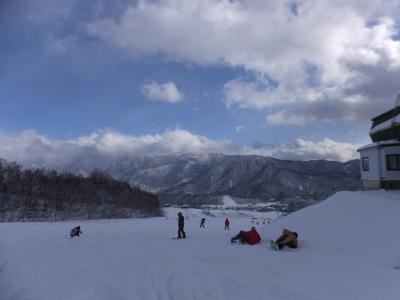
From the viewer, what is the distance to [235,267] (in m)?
14.0

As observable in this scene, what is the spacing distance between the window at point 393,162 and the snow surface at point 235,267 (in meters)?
8.89

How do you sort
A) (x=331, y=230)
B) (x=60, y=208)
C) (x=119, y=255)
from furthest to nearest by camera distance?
(x=60, y=208) < (x=331, y=230) < (x=119, y=255)

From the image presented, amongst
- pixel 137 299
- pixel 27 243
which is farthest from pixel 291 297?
pixel 27 243

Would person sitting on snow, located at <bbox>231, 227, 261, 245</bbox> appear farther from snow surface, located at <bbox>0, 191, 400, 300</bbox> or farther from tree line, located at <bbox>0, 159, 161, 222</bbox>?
tree line, located at <bbox>0, 159, 161, 222</bbox>

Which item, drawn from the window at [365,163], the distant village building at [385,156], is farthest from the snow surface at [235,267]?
the window at [365,163]

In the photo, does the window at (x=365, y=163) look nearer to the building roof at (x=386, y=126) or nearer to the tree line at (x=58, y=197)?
the building roof at (x=386, y=126)

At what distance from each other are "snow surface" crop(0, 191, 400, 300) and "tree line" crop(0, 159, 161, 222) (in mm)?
58952

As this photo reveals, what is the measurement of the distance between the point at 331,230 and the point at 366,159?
1680 cm

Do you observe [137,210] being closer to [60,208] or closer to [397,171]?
[60,208]

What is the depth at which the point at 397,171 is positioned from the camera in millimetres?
29203

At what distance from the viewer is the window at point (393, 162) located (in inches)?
1154

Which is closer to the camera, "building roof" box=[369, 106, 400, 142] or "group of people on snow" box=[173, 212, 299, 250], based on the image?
"group of people on snow" box=[173, 212, 299, 250]

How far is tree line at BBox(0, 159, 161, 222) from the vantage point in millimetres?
77500

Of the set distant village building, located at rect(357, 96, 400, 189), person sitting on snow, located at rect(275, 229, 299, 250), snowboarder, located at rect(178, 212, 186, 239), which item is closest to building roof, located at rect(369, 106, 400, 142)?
distant village building, located at rect(357, 96, 400, 189)
